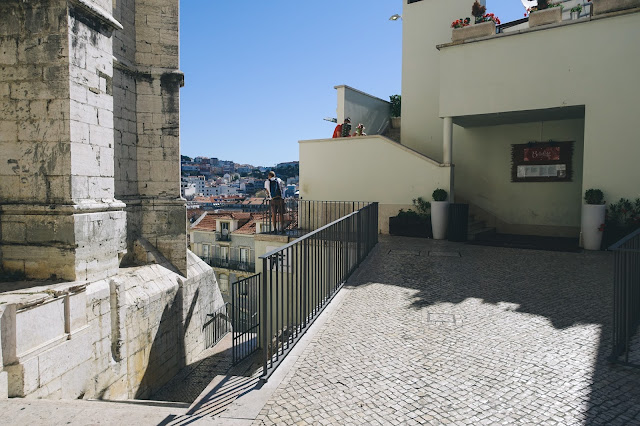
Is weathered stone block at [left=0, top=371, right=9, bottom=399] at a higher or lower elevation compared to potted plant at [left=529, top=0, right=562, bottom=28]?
lower

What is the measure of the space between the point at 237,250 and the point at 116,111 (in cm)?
2862

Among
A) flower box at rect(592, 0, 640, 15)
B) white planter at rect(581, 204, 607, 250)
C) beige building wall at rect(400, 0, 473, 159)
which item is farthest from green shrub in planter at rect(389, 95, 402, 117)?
white planter at rect(581, 204, 607, 250)

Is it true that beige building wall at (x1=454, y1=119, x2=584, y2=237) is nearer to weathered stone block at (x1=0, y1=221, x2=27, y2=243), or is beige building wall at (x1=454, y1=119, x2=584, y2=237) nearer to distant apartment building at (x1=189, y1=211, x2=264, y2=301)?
weathered stone block at (x1=0, y1=221, x2=27, y2=243)

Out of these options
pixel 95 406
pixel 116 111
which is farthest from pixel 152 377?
pixel 116 111

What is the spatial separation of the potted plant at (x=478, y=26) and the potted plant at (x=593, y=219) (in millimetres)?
4968

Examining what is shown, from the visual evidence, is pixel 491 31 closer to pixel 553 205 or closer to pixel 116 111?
pixel 553 205

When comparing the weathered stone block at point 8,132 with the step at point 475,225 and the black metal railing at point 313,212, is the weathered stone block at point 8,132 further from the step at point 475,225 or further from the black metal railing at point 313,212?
the step at point 475,225

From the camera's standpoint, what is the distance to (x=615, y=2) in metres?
9.43

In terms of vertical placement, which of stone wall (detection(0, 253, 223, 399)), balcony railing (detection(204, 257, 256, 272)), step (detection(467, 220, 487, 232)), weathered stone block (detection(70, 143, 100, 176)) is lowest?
balcony railing (detection(204, 257, 256, 272))

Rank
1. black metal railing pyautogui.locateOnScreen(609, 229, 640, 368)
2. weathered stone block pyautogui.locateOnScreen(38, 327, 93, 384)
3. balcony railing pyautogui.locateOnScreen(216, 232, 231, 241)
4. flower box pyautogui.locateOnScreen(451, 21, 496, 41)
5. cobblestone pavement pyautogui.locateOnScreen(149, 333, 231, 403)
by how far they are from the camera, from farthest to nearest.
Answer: balcony railing pyautogui.locateOnScreen(216, 232, 231, 241) < flower box pyautogui.locateOnScreen(451, 21, 496, 41) < cobblestone pavement pyautogui.locateOnScreen(149, 333, 231, 403) < weathered stone block pyautogui.locateOnScreen(38, 327, 93, 384) < black metal railing pyautogui.locateOnScreen(609, 229, 640, 368)

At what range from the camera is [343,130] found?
13.9m

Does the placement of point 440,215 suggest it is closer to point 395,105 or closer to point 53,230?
point 53,230

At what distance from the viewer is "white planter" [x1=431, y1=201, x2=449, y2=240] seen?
35.9 ft

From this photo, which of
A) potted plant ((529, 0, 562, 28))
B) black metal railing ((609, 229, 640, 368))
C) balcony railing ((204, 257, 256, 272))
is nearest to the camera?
black metal railing ((609, 229, 640, 368))
